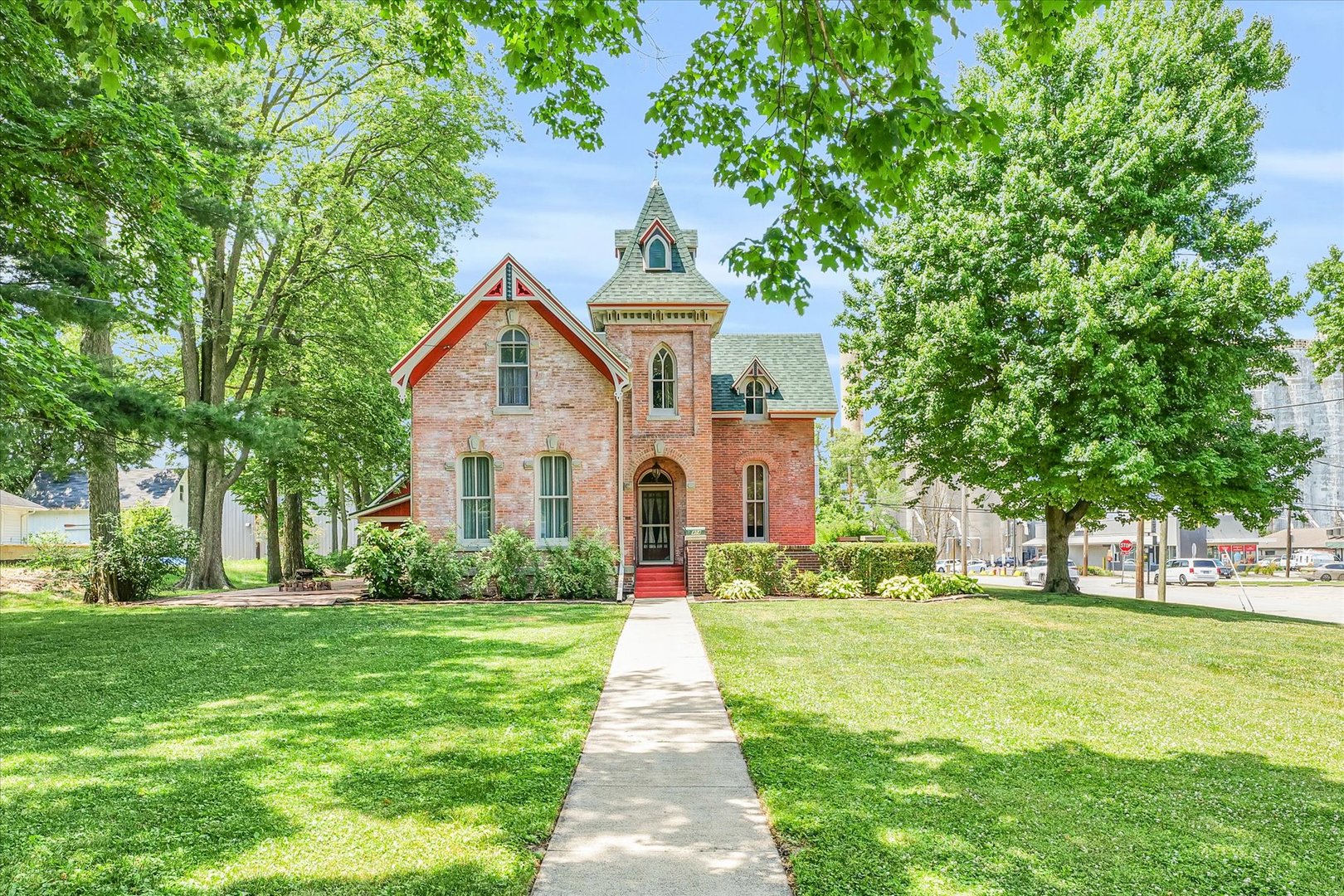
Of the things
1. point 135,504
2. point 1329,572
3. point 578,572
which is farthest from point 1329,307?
point 135,504

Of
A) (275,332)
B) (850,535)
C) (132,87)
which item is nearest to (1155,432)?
(850,535)

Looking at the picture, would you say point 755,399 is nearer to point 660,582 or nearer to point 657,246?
point 657,246

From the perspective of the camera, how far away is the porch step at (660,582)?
21750 millimetres

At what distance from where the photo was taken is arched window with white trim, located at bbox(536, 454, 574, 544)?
72.2 feet

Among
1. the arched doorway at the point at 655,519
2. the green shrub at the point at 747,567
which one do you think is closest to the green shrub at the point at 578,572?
the green shrub at the point at 747,567

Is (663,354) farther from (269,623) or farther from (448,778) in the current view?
(448,778)

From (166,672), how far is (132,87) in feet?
31.0

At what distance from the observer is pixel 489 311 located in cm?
2198

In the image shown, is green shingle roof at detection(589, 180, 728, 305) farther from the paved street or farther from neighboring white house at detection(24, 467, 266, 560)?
neighboring white house at detection(24, 467, 266, 560)

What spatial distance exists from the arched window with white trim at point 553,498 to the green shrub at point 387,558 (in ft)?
10.1

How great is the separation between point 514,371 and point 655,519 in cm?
629

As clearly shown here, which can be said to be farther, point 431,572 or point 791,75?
point 431,572

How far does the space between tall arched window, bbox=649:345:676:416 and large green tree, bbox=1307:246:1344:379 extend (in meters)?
16.8

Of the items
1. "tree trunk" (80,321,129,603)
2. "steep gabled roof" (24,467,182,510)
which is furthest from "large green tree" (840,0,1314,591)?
"steep gabled roof" (24,467,182,510)
